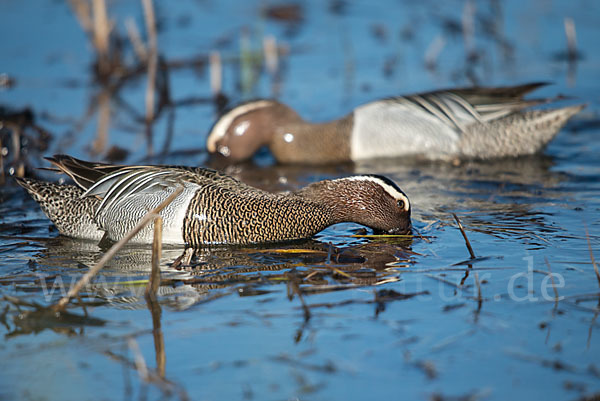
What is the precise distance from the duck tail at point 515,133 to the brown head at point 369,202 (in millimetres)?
3139

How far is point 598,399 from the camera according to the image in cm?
335

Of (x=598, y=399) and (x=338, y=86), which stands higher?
(x=338, y=86)

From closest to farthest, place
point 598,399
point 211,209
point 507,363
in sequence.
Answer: point 598,399, point 507,363, point 211,209

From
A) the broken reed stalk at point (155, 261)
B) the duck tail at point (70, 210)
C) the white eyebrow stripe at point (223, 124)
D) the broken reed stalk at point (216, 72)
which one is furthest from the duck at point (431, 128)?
the broken reed stalk at point (155, 261)

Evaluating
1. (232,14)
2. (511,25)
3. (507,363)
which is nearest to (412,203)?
(507,363)

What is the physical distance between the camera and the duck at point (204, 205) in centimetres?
560

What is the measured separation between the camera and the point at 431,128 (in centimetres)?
870

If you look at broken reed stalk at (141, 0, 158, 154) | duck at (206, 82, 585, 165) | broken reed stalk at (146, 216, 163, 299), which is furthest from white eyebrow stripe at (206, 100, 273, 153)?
broken reed stalk at (146, 216, 163, 299)

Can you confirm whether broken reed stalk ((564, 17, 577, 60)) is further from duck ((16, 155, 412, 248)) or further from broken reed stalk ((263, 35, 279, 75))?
duck ((16, 155, 412, 248))

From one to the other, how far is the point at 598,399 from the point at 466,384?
1.83 ft

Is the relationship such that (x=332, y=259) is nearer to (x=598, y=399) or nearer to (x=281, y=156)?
(x=598, y=399)

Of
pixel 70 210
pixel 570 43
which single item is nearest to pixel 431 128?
pixel 570 43

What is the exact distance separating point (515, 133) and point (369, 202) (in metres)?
3.50

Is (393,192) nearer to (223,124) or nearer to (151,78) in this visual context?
(223,124)
